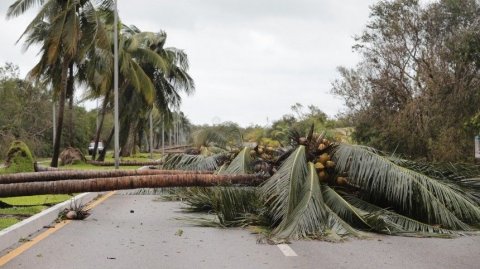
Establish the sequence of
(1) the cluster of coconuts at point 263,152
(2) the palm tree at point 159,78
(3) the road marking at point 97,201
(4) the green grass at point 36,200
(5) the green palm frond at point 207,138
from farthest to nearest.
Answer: (2) the palm tree at point 159,78 → (5) the green palm frond at point 207,138 → (4) the green grass at point 36,200 → (3) the road marking at point 97,201 → (1) the cluster of coconuts at point 263,152

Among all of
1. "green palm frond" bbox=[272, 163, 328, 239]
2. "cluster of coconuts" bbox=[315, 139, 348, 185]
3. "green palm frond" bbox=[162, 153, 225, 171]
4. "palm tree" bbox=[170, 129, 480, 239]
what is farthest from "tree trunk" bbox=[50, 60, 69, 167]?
"green palm frond" bbox=[272, 163, 328, 239]

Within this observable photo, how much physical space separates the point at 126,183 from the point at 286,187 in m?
3.34

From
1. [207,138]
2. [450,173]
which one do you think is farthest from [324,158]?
[207,138]

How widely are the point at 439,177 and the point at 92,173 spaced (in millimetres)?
6860

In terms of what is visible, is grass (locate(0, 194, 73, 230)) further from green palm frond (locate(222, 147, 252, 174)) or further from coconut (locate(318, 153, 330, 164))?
coconut (locate(318, 153, 330, 164))

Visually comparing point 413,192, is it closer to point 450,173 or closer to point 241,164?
point 450,173

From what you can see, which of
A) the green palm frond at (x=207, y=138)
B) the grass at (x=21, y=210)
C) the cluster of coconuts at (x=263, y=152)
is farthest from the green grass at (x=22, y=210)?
the green palm frond at (x=207, y=138)

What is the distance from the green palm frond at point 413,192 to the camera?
984cm

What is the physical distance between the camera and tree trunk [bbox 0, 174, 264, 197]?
11000 mm

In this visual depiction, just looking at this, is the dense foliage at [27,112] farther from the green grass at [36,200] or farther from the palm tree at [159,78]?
the green grass at [36,200]

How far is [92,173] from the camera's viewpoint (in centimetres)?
1302

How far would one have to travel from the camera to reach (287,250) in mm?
8297

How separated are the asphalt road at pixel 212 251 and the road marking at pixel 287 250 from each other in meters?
0.02

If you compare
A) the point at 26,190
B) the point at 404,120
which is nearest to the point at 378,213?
the point at 26,190
